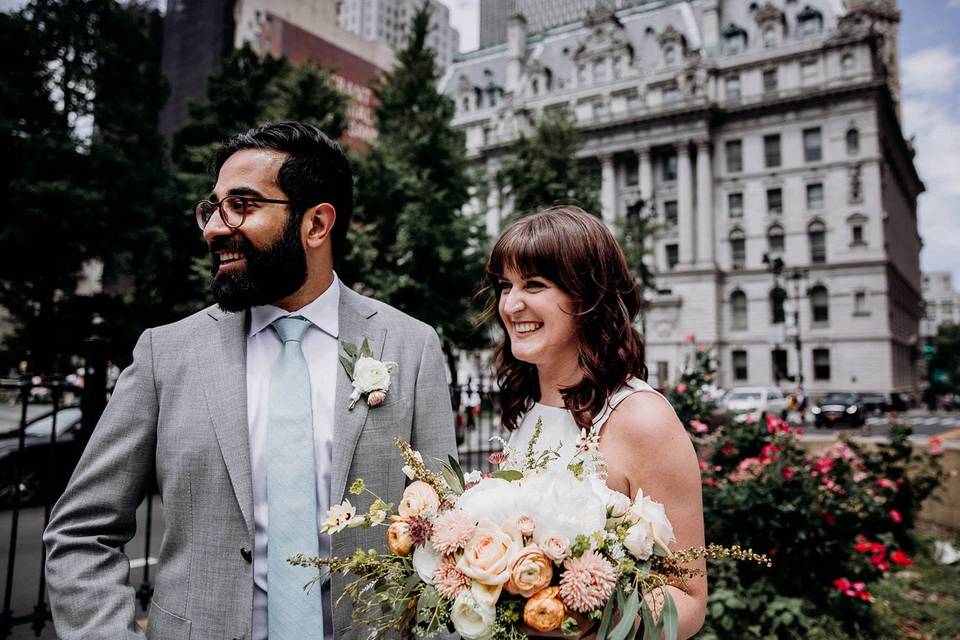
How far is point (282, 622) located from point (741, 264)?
4979cm

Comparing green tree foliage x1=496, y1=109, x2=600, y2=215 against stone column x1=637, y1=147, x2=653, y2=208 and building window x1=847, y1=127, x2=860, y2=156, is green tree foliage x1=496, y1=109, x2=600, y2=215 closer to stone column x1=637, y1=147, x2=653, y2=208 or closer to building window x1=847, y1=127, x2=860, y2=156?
stone column x1=637, y1=147, x2=653, y2=208

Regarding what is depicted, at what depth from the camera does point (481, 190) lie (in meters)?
21.0

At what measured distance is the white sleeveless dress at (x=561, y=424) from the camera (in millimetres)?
2039

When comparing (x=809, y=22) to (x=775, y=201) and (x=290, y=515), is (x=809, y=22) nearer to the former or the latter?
(x=775, y=201)

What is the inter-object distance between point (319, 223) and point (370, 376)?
2.14ft

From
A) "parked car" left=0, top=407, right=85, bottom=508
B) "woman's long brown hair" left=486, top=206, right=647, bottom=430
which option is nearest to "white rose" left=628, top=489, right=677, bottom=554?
"woman's long brown hair" left=486, top=206, right=647, bottom=430

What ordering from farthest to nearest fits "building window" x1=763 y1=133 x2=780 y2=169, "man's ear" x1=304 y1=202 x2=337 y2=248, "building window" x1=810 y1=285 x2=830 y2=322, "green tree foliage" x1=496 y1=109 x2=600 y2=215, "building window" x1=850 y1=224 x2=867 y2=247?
1. "building window" x1=763 y1=133 x2=780 y2=169
2. "building window" x1=810 y1=285 x2=830 y2=322
3. "building window" x1=850 y1=224 x2=867 y2=247
4. "green tree foliage" x1=496 y1=109 x2=600 y2=215
5. "man's ear" x1=304 y1=202 x2=337 y2=248

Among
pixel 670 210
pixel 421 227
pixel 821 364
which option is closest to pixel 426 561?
pixel 421 227

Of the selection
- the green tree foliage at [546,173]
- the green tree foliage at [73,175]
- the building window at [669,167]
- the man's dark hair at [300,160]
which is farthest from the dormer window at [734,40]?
the man's dark hair at [300,160]

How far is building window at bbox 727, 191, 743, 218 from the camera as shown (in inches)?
1847

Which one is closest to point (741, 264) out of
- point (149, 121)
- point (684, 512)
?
point (149, 121)

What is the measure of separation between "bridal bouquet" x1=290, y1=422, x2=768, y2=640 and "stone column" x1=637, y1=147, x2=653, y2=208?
4888 cm

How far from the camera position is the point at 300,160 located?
2.19m

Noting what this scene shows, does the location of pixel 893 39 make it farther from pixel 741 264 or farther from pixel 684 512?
pixel 684 512
